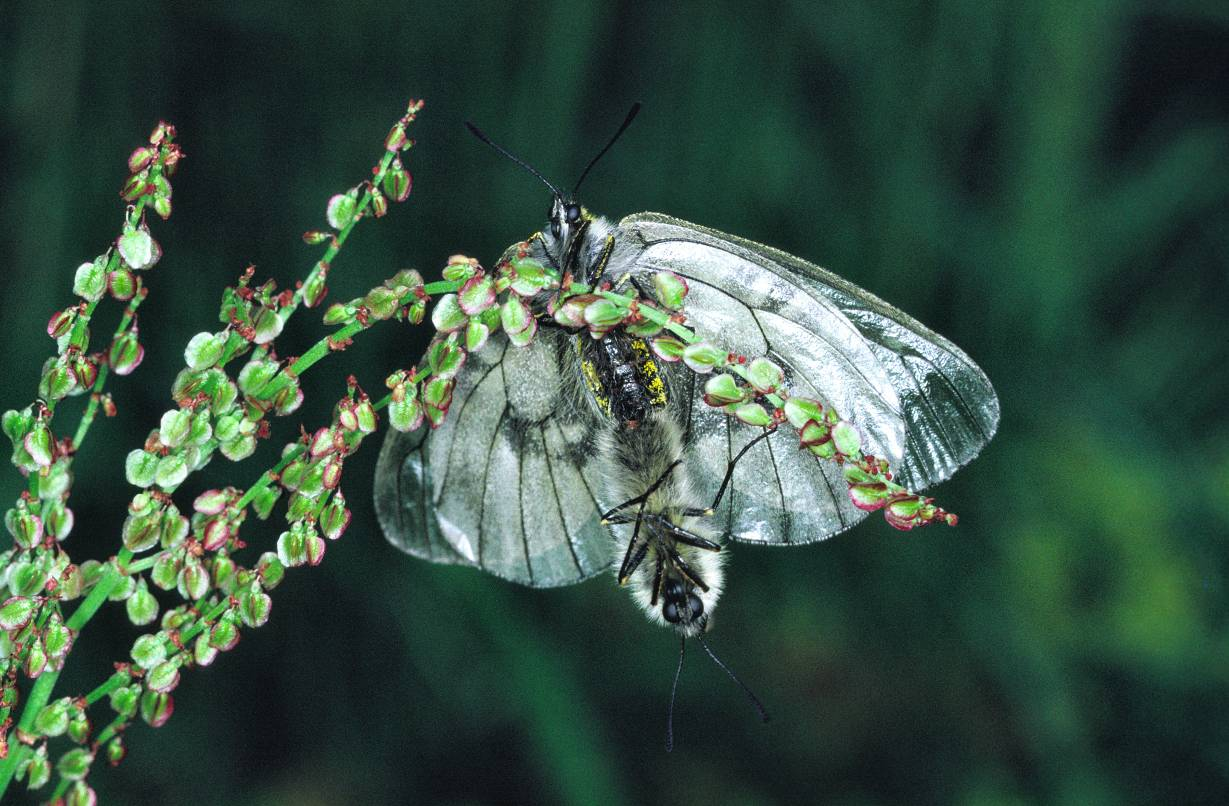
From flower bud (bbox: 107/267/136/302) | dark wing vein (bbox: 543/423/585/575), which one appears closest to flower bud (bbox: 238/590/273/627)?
flower bud (bbox: 107/267/136/302)

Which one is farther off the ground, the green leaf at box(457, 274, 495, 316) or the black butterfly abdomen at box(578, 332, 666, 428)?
the green leaf at box(457, 274, 495, 316)

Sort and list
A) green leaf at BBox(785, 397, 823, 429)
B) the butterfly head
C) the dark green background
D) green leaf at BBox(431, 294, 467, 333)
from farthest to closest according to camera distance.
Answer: the dark green background
the butterfly head
green leaf at BBox(431, 294, 467, 333)
green leaf at BBox(785, 397, 823, 429)

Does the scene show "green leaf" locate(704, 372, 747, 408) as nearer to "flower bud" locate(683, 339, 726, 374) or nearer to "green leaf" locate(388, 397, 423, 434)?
"flower bud" locate(683, 339, 726, 374)

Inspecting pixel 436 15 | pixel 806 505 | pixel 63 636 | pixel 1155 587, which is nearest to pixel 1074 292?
pixel 1155 587

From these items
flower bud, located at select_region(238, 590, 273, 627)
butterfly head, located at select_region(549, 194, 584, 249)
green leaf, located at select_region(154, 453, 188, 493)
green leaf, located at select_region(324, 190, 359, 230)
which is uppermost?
green leaf, located at select_region(324, 190, 359, 230)

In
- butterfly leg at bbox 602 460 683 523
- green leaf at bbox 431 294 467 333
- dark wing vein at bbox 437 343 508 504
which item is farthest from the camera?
dark wing vein at bbox 437 343 508 504

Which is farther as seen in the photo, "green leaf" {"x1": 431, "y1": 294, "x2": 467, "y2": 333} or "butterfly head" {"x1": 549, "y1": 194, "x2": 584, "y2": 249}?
"butterfly head" {"x1": 549, "y1": 194, "x2": 584, "y2": 249}

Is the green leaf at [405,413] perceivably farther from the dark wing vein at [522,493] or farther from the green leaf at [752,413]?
the dark wing vein at [522,493]
